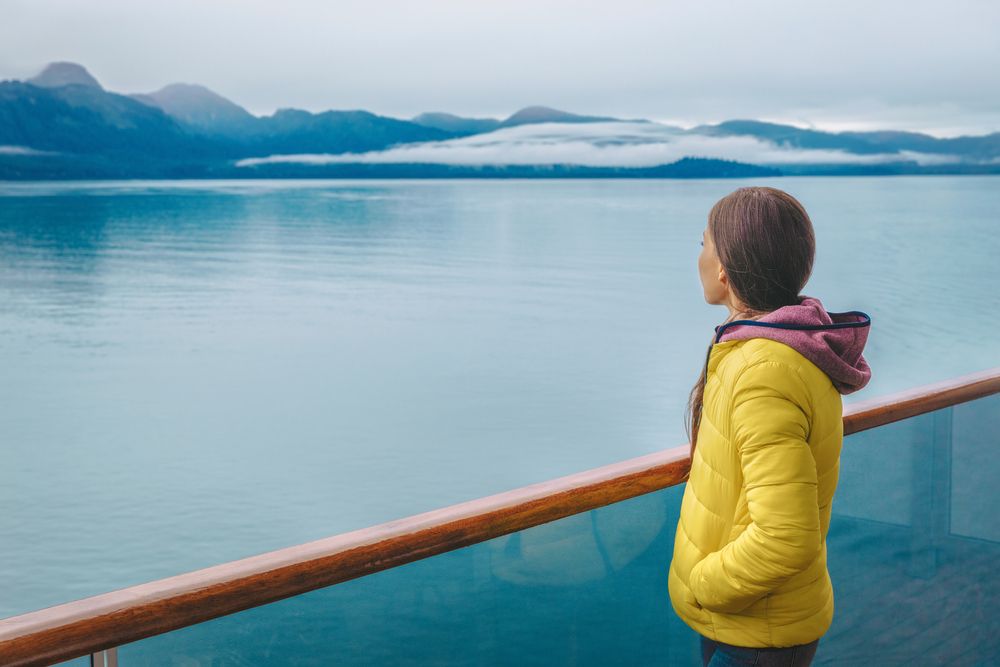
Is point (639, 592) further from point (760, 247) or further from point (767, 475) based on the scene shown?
point (760, 247)

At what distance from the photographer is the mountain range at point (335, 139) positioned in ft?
183

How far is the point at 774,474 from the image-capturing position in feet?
3.23

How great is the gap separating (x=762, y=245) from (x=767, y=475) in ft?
0.78

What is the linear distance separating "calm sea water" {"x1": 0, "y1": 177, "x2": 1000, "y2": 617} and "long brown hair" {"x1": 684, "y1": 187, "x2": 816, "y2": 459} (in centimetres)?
1826

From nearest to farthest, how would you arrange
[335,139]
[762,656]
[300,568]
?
[300,568] → [762,656] → [335,139]

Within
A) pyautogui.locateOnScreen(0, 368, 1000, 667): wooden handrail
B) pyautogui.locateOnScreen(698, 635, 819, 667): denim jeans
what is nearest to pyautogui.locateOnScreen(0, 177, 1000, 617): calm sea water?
pyautogui.locateOnScreen(0, 368, 1000, 667): wooden handrail

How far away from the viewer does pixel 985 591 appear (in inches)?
78.7

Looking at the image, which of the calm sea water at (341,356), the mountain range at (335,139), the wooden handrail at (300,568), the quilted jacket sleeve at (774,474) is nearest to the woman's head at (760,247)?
the quilted jacket sleeve at (774,474)

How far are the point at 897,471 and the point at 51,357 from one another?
124 feet

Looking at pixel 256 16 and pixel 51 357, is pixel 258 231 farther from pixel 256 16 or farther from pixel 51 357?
pixel 51 357

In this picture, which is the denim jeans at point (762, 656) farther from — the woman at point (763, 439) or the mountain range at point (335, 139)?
the mountain range at point (335, 139)

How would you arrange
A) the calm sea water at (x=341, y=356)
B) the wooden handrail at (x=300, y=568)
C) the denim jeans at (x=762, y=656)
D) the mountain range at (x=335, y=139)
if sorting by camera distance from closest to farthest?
the wooden handrail at (x=300, y=568)
the denim jeans at (x=762, y=656)
the calm sea water at (x=341, y=356)
the mountain range at (x=335, y=139)

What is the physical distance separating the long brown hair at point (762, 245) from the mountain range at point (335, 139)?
56956 mm

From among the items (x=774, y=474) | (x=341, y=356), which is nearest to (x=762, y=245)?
(x=774, y=474)
